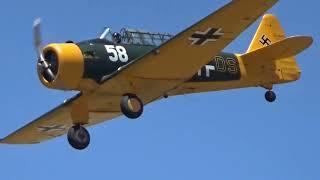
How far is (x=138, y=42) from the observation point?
757 inches

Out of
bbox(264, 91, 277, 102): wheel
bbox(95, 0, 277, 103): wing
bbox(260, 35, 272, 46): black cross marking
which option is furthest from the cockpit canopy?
bbox(260, 35, 272, 46): black cross marking

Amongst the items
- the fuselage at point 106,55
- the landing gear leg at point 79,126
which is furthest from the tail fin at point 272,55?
the landing gear leg at point 79,126

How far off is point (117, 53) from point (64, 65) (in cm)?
142

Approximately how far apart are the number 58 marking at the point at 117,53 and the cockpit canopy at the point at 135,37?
12.4 inches

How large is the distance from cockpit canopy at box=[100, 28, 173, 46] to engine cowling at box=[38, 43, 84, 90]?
1.14 m

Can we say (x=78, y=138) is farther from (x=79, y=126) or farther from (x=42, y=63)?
(x=42, y=63)

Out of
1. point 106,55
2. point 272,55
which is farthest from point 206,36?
point 272,55

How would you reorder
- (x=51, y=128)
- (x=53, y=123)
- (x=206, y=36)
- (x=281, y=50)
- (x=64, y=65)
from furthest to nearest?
1. (x=51, y=128)
2. (x=53, y=123)
3. (x=281, y=50)
4. (x=206, y=36)
5. (x=64, y=65)

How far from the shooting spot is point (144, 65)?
59.4 feet

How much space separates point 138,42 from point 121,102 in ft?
5.45

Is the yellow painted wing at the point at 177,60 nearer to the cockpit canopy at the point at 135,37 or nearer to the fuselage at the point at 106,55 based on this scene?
the fuselage at the point at 106,55

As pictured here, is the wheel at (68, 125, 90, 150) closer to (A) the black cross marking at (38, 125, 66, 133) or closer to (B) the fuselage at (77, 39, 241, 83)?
(B) the fuselage at (77, 39, 241, 83)

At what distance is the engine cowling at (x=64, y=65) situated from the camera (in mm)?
17797

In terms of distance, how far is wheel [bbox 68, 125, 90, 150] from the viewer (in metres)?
19.6
